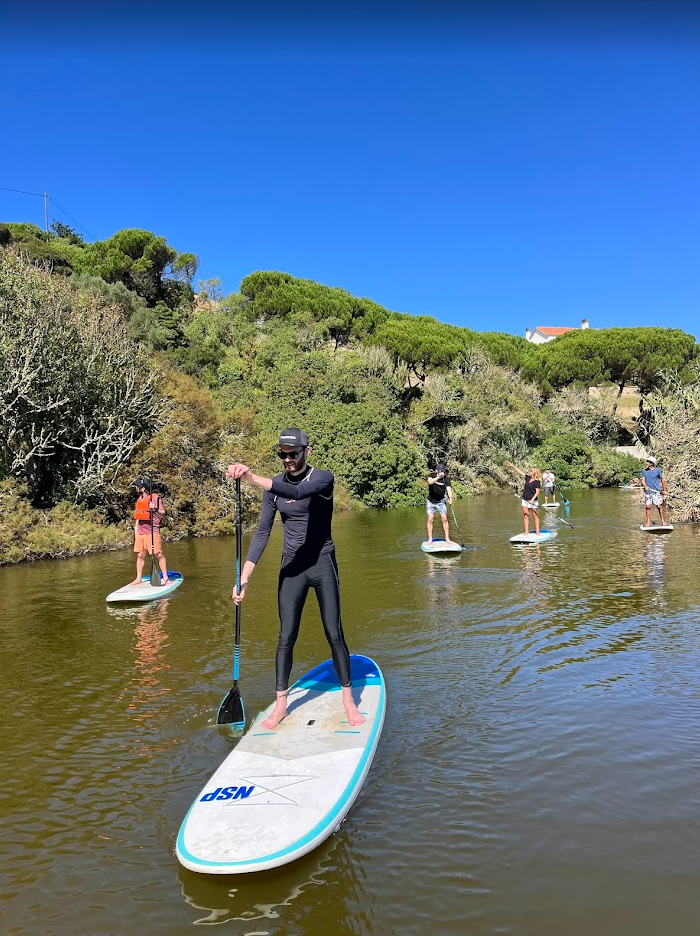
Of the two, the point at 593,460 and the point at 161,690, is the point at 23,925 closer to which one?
the point at 161,690

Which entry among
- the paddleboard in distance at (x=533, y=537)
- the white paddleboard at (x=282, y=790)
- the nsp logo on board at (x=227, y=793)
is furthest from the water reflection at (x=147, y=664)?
the paddleboard in distance at (x=533, y=537)

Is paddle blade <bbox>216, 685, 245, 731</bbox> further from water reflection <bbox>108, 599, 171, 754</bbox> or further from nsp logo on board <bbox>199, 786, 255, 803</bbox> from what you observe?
nsp logo on board <bbox>199, 786, 255, 803</bbox>

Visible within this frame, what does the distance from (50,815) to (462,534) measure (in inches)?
620

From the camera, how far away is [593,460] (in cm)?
4369

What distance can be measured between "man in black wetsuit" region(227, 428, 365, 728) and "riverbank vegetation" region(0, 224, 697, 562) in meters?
12.8

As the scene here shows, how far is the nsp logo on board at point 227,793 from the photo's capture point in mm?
4090

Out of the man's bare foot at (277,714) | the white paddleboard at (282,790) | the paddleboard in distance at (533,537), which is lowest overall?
the white paddleboard at (282,790)

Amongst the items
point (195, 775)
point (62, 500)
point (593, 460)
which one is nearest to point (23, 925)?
point (195, 775)

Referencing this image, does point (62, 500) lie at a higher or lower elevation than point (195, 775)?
higher

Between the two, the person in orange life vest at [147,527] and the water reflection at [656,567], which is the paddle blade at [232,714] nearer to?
the person in orange life vest at [147,527]

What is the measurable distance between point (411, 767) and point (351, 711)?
0.62m

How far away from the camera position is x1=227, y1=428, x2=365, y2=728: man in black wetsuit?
17.5ft

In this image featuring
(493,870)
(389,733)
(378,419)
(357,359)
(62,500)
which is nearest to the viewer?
(493,870)

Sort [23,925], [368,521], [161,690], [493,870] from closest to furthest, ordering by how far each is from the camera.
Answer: [23,925] → [493,870] → [161,690] → [368,521]
